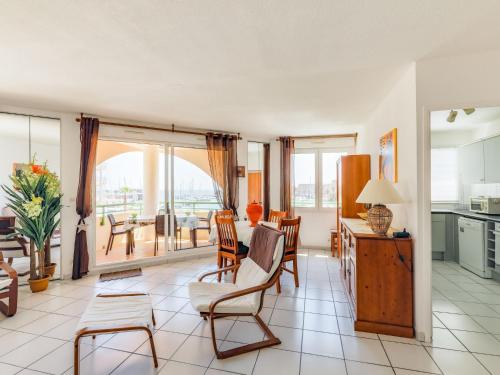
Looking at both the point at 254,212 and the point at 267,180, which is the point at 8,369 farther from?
the point at 267,180

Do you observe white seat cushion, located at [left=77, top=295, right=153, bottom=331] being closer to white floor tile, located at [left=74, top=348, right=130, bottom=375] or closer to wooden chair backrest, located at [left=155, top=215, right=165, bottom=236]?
Result: white floor tile, located at [left=74, top=348, right=130, bottom=375]

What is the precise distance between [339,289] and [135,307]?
2473 millimetres

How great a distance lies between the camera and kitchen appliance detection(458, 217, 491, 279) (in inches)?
143

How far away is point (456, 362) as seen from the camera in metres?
1.96

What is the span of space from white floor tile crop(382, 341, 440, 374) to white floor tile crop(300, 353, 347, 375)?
16.3 inches

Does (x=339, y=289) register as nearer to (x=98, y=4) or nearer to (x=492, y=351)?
(x=492, y=351)

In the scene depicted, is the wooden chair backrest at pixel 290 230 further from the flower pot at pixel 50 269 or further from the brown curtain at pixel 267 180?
the flower pot at pixel 50 269

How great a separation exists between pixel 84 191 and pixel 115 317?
260cm

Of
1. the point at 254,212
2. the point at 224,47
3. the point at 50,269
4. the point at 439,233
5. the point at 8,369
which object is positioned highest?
the point at 224,47

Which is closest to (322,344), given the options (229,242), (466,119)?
(229,242)

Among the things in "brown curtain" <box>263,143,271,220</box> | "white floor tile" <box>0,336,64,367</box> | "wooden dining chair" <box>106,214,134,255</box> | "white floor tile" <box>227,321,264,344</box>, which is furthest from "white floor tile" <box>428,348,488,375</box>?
"wooden dining chair" <box>106,214,134,255</box>

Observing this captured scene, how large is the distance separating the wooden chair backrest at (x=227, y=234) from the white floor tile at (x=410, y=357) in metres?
2.01

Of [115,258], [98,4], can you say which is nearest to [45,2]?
[98,4]

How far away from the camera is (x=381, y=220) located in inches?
97.1
